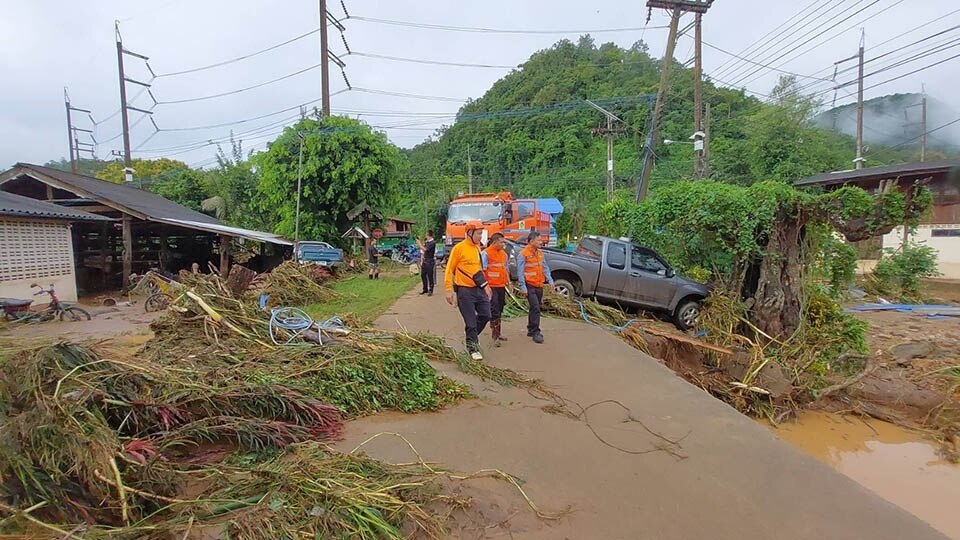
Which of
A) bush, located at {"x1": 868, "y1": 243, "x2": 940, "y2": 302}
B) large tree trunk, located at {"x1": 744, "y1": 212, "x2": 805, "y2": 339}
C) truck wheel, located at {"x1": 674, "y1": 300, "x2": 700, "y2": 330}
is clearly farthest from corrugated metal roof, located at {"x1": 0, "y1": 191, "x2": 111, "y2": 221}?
bush, located at {"x1": 868, "y1": 243, "x2": 940, "y2": 302}

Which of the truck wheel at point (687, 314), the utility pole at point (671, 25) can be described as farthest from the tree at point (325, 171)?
the truck wheel at point (687, 314)

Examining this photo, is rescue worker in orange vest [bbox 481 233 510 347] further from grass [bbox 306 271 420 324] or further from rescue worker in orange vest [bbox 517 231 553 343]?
grass [bbox 306 271 420 324]

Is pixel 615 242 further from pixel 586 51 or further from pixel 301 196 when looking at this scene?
pixel 586 51

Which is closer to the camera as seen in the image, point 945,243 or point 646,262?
point 646,262

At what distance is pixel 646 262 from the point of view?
10734 millimetres

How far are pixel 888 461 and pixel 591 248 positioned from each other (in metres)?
6.35

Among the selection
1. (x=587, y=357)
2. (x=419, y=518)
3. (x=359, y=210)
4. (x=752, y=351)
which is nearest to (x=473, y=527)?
(x=419, y=518)

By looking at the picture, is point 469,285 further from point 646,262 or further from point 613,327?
point 646,262

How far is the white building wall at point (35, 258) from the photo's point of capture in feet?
38.7

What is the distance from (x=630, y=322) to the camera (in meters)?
9.09

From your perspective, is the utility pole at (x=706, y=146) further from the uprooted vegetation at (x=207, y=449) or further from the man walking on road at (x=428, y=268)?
the uprooted vegetation at (x=207, y=449)

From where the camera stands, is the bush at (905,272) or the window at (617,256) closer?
the window at (617,256)

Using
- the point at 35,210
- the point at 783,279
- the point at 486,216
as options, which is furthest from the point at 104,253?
the point at 783,279

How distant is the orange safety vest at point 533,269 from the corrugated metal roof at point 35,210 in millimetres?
12509
